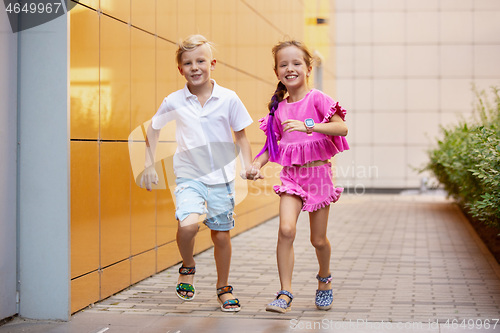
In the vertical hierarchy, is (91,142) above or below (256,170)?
above

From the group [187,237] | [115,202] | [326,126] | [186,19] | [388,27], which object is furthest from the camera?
[388,27]

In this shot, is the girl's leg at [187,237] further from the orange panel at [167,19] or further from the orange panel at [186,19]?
the orange panel at [186,19]

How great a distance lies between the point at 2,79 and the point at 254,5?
6.94 m

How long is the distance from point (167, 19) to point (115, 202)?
7.08 feet

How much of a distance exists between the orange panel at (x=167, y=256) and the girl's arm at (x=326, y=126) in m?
2.39

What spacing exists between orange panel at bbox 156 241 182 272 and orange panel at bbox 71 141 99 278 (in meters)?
1.46

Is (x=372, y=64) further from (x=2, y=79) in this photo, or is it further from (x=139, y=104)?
(x=2, y=79)

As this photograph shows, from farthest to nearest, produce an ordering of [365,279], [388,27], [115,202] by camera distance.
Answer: [388,27]
[365,279]
[115,202]

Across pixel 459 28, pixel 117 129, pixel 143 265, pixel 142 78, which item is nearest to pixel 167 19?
pixel 142 78

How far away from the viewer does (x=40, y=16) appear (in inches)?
188

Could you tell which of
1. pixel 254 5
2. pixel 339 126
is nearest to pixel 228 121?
pixel 339 126

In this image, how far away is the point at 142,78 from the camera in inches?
249

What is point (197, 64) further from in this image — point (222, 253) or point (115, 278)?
point (115, 278)

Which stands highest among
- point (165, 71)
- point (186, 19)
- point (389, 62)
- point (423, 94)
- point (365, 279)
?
point (389, 62)
